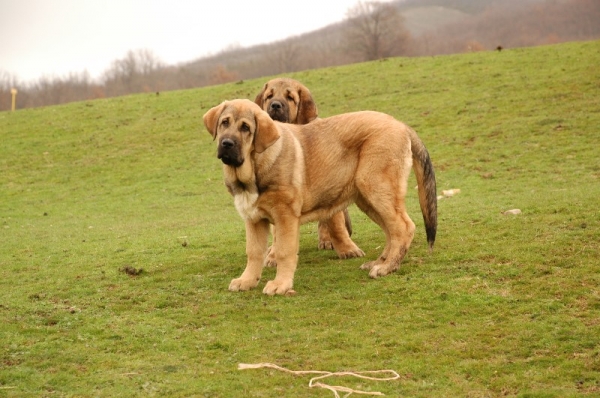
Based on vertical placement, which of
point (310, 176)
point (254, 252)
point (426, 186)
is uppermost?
point (310, 176)

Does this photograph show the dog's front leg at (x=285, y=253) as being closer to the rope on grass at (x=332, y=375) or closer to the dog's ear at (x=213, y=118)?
the dog's ear at (x=213, y=118)

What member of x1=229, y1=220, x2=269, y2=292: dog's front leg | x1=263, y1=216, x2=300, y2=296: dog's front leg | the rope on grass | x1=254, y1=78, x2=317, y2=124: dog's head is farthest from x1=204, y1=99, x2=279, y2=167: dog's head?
the rope on grass

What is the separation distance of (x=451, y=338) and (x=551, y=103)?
71.0 ft

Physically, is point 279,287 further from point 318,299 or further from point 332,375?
point 332,375

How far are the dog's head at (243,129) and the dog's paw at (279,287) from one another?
4.69ft

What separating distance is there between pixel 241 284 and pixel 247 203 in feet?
3.30

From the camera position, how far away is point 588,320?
21.6 ft

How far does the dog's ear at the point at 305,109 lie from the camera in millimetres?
10820

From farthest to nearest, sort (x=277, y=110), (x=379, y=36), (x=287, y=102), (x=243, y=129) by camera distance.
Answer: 1. (x=379, y=36)
2. (x=287, y=102)
3. (x=277, y=110)
4. (x=243, y=129)

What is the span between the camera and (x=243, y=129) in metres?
8.02

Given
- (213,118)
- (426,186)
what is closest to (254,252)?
(213,118)

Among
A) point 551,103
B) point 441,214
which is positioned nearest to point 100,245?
point 441,214

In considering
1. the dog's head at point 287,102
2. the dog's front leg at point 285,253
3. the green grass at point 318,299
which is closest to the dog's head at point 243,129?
the dog's front leg at point 285,253

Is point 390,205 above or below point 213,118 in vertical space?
below
